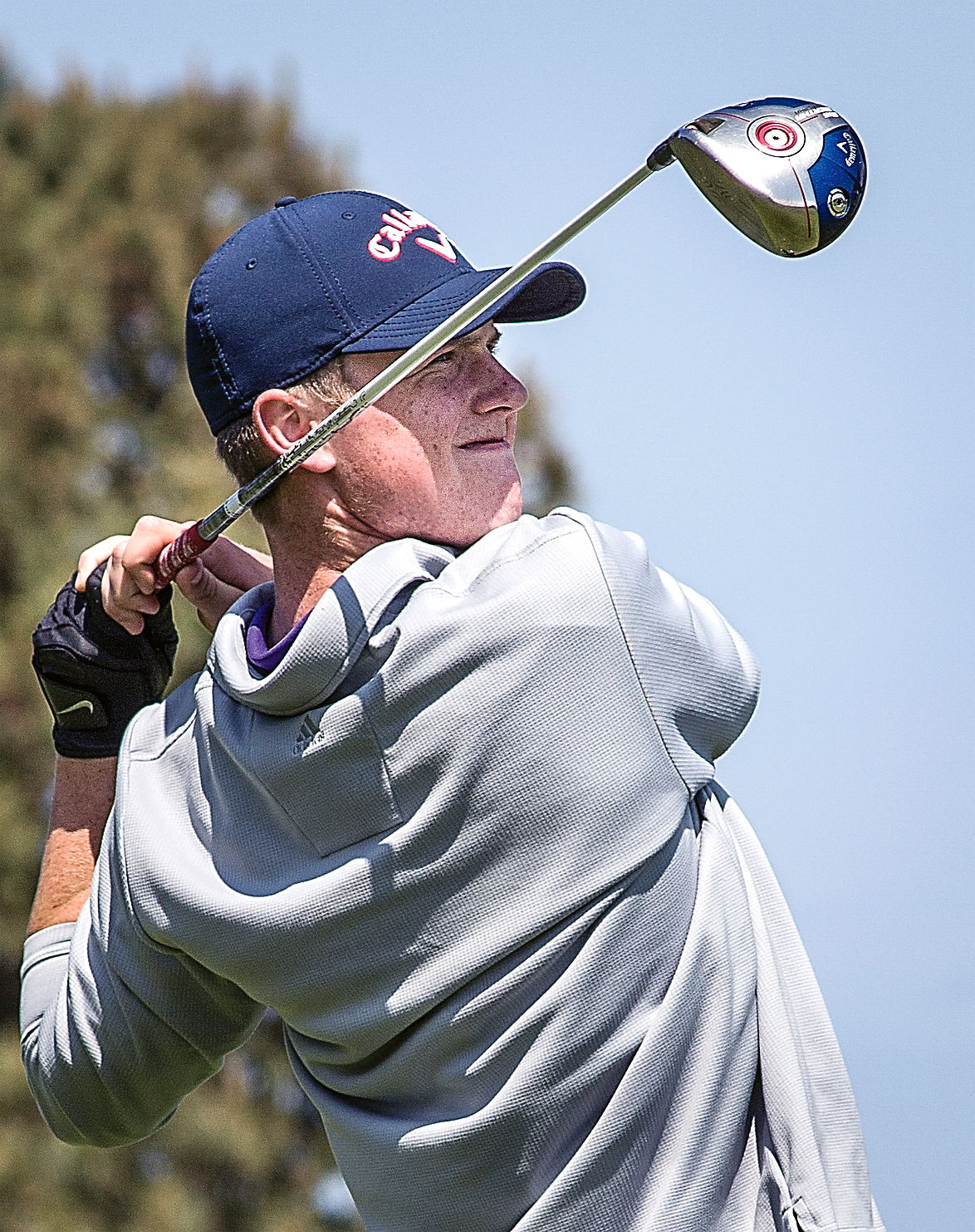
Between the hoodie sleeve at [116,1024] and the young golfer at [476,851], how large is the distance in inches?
0.8

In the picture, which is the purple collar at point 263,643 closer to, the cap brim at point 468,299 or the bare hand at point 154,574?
the bare hand at point 154,574

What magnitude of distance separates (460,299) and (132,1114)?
1.05 m

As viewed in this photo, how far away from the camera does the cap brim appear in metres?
1.88

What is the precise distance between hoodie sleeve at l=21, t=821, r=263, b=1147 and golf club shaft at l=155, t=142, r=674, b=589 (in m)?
0.44

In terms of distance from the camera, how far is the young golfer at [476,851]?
1638mm

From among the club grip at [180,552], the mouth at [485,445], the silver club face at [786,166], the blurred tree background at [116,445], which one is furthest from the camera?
the blurred tree background at [116,445]

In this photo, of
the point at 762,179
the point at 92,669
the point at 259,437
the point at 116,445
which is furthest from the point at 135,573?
the point at 116,445

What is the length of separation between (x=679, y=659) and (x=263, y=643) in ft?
1.61

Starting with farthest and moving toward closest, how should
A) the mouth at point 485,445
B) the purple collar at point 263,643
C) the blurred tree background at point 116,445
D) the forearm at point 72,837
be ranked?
the blurred tree background at point 116,445, the forearm at point 72,837, the mouth at point 485,445, the purple collar at point 263,643

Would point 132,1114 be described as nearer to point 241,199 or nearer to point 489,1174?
point 489,1174

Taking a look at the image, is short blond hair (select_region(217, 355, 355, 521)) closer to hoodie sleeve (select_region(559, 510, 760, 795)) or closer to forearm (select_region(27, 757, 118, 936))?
hoodie sleeve (select_region(559, 510, 760, 795))

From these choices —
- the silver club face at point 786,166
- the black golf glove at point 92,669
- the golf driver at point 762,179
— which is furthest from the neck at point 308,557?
the silver club face at point 786,166

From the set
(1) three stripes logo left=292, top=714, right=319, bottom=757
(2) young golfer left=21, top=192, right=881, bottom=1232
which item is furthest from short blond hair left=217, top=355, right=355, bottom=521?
(1) three stripes logo left=292, top=714, right=319, bottom=757

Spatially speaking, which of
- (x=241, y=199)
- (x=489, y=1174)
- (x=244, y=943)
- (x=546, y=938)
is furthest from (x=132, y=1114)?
(x=241, y=199)
